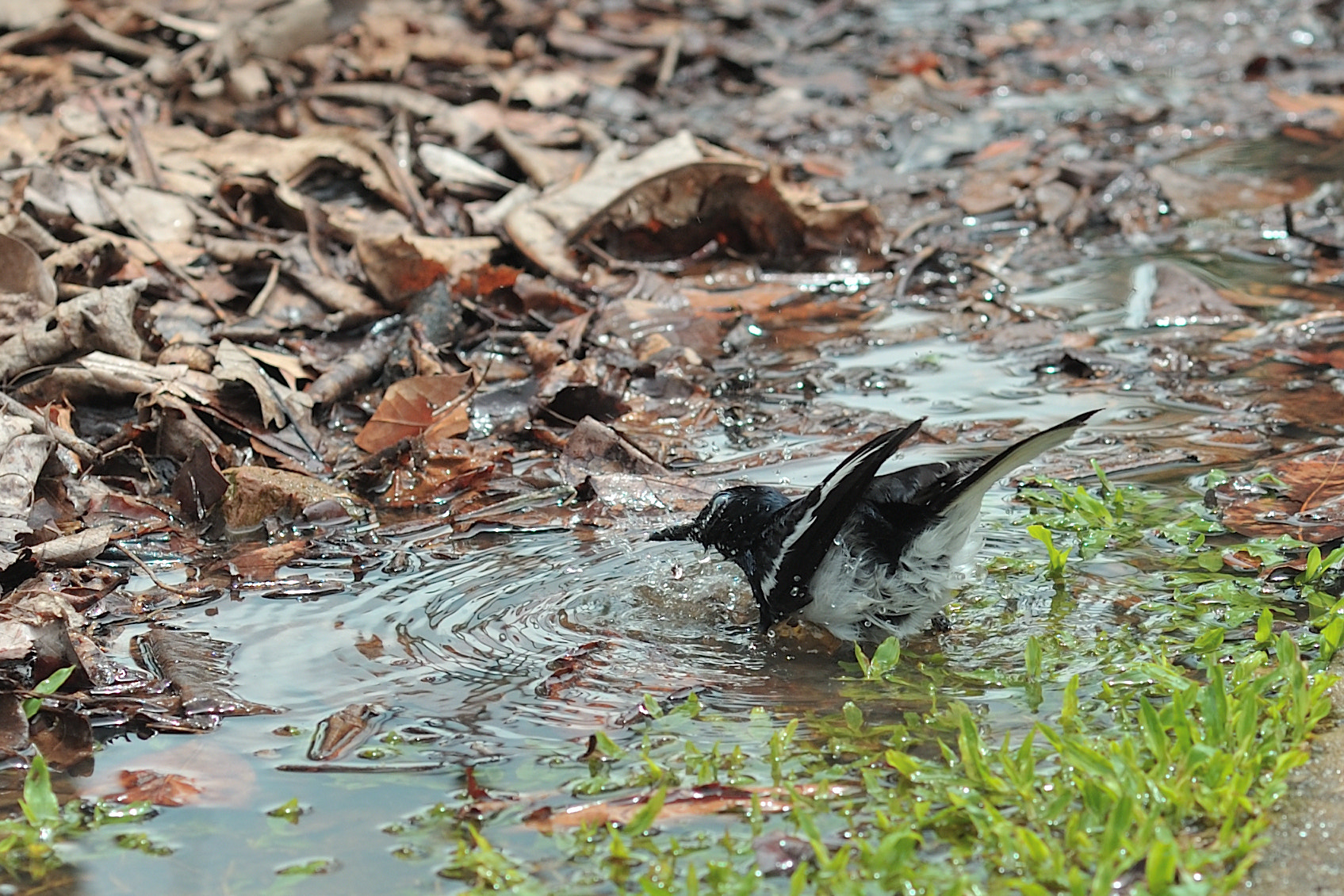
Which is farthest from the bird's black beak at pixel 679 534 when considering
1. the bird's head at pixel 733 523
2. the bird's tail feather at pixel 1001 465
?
the bird's tail feather at pixel 1001 465

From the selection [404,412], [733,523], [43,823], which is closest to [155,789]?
[43,823]

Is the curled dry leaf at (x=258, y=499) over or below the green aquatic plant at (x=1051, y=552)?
over

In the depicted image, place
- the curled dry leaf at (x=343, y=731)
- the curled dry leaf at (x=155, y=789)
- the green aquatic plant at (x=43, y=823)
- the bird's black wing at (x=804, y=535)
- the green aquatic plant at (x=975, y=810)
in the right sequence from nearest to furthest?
the green aquatic plant at (x=975, y=810) < the green aquatic plant at (x=43, y=823) < the curled dry leaf at (x=155, y=789) < the curled dry leaf at (x=343, y=731) < the bird's black wing at (x=804, y=535)

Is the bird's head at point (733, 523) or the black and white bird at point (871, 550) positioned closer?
the black and white bird at point (871, 550)

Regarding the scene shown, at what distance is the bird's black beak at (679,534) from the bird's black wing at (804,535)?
9.4 inches

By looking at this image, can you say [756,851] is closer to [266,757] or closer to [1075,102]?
[266,757]

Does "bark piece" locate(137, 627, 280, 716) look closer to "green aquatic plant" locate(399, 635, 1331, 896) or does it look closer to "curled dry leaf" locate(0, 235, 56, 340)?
"green aquatic plant" locate(399, 635, 1331, 896)

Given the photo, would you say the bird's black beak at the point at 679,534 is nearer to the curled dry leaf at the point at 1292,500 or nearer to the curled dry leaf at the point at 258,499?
the curled dry leaf at the point at 258,499

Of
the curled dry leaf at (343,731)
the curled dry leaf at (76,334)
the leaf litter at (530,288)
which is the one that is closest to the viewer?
the curled dry leaf at (343,731)

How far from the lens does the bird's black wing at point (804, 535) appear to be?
3.53 m

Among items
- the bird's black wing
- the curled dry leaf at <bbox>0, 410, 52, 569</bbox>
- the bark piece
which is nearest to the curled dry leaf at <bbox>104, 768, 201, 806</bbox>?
the bark piece

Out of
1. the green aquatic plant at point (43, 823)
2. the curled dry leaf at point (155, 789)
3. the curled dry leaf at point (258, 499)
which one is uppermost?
the green aquatic plant at point (43, 823)

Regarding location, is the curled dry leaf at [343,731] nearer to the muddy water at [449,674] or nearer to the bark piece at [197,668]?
the muddy water at [449,674]

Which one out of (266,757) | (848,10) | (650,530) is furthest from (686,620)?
(848,10)
